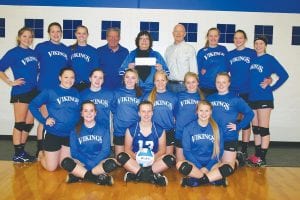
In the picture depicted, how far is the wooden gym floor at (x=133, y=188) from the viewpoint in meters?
3.46

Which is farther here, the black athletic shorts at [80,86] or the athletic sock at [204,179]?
the black athletic shorts at [80,86]

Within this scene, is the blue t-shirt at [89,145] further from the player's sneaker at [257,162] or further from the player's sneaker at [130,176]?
the player's sneaker at [257,162]

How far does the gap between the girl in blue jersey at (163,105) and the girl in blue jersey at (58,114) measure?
0.95 meters

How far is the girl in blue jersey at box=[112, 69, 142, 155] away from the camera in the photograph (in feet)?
14.3

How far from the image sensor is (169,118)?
174 inches

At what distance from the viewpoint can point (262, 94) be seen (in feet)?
15.9

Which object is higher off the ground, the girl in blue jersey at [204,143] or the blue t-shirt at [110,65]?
the blue t-shirt at [110,65]

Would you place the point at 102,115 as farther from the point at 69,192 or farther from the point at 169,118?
the point at 69,192

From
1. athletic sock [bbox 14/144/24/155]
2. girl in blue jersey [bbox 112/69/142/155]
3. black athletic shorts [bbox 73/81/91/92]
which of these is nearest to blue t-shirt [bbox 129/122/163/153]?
girl in blue jersey [bbox 112/69/142/155]

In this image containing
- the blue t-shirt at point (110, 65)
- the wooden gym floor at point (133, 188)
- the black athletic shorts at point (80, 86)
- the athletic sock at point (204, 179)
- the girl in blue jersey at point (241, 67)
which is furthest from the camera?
the blue t-shirt at point (110, 65)

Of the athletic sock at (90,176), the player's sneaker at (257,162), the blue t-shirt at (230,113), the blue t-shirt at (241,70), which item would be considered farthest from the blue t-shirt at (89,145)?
the player's sneaker at (257,162)

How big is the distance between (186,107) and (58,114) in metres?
1.55

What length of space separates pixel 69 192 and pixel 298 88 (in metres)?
4.85

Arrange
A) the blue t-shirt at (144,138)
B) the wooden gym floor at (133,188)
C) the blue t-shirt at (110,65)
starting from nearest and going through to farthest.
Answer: the wooden gym floor at (133,188) → the blue t-shirt at (144,138) → the blue t-shirt at (110,65)
